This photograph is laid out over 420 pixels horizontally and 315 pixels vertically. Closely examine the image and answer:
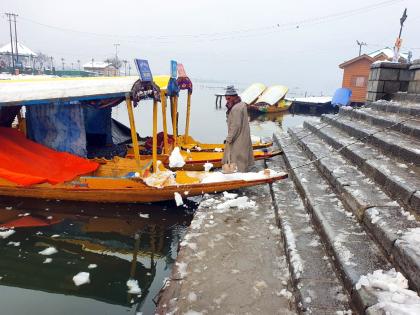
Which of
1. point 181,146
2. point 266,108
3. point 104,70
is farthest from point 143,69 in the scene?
point 104,70

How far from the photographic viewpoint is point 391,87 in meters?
9.27

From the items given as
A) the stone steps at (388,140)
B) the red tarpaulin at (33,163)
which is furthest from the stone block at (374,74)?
the red tarpaulin at (33,163)

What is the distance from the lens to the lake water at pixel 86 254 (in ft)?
13.9

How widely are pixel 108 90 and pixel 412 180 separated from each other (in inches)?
217

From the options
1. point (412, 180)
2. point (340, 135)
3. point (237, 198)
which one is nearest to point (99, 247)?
point (237, 198)

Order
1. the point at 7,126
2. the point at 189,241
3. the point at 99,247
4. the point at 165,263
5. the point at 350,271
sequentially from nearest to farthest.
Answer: the point at 350,271 < the point at 189,241 < the point at 165,263 < the point at 99,247 < the point at 7,126

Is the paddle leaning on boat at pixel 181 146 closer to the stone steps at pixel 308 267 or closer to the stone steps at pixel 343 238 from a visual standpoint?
the stone steps at pixel 343 238

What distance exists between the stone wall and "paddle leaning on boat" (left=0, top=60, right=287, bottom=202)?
5.39m

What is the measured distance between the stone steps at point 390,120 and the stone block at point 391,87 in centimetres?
99

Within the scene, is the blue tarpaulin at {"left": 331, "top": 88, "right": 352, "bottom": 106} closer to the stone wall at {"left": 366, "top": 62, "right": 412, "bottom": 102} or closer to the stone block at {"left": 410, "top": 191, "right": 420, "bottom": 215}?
the stone wall at {"left": 366, "top": 62, "right": 412, "bottom": 102}

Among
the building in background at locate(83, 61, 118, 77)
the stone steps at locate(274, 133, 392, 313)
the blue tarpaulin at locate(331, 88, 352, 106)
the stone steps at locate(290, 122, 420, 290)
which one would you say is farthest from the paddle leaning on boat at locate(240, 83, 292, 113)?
the building in background at locate(83, 61, 118, 77)

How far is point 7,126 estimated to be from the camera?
8.46m

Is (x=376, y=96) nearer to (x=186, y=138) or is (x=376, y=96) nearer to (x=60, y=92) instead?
(x=186, y=138)

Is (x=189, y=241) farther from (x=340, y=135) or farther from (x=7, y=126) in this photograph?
(x=7, y=126)
